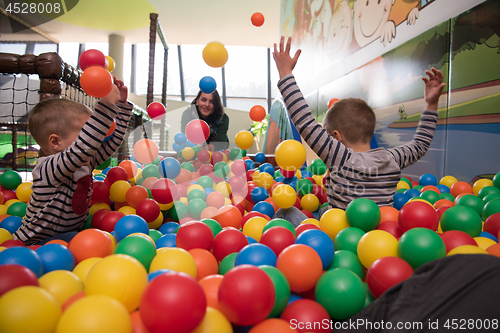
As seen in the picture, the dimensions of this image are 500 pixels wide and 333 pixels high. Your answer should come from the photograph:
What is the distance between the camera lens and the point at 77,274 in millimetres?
738

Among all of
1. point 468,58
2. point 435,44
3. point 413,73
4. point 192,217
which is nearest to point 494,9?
point 468,58

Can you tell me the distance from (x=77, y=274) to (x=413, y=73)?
2.18 m

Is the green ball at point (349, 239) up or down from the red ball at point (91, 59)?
down

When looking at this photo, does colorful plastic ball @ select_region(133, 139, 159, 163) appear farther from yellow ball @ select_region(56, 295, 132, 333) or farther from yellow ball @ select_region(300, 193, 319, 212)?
yellow ball @ select_region(56, 295, 132, 333)

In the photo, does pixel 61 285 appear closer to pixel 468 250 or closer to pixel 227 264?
pixel 227 264

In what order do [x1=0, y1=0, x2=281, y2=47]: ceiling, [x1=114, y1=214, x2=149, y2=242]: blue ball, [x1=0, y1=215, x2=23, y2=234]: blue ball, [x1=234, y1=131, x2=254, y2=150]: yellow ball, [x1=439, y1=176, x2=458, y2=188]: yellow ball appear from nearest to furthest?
[x1=114, y1=214, x2=149, y2=242]: blue ball → [x1=0, y1=215, x2=23, y2=234]: blue ball → [x1=439, y1=176, x2=458, y2=188]: yellow ball → [x1=234, y1=131, x2=254, y2=150]: yellow ball → [x1=0, y1=0, x2=281, y2=47]: ceiling

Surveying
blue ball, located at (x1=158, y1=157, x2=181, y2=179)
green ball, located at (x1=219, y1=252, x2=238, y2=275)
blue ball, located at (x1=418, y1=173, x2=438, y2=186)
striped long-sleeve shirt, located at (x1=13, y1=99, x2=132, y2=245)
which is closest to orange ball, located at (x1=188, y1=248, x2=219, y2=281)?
green ball, located at (x1=219, y1=252, x2=238, y2=275)

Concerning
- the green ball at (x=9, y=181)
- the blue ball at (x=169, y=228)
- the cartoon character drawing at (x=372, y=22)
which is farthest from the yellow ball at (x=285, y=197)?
the cartoon character drawing at (x=372, y=22)

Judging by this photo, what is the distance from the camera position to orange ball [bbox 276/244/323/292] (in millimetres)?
685

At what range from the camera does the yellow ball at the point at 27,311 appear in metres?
0.47

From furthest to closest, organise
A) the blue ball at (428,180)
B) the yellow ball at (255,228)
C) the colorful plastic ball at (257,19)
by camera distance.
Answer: the colorful plastic ball at (257,19) → the blue ball at (428,180) → the yellow ball at (255,228)

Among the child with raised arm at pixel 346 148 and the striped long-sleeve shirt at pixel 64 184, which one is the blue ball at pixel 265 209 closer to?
the child with raised arm at pixel 346 148

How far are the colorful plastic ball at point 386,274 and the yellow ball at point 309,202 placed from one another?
997 mm

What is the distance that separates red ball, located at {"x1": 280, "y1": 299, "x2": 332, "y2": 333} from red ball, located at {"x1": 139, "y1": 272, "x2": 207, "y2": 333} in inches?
8.5
